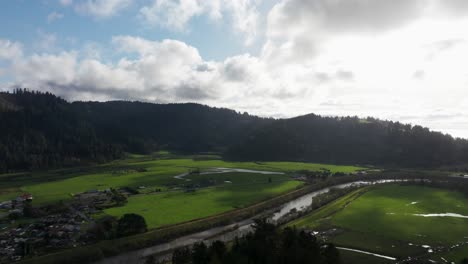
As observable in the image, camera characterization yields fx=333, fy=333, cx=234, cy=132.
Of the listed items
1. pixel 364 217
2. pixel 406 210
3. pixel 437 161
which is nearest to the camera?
pixel 364 217

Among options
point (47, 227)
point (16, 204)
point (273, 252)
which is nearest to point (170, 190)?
point (16, 204)

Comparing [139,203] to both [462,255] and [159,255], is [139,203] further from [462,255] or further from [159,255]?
[462,255]

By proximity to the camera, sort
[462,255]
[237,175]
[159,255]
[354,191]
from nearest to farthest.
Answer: [462,255]
[159,255]
[354,191]
[237,175]

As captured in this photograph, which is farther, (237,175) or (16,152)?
(16,152)

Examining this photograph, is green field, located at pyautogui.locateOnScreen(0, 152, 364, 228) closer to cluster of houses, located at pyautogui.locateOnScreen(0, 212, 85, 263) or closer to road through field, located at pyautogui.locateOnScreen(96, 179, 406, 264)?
road through field, located at pyautogui.locateOnScreen(96, 179, 406, 264)

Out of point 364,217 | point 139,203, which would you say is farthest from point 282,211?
point 139,203

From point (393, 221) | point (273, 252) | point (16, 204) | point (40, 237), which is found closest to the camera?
point (273, 252)

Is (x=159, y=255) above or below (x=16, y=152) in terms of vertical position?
below

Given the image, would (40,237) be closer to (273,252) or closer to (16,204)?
(16,204)
